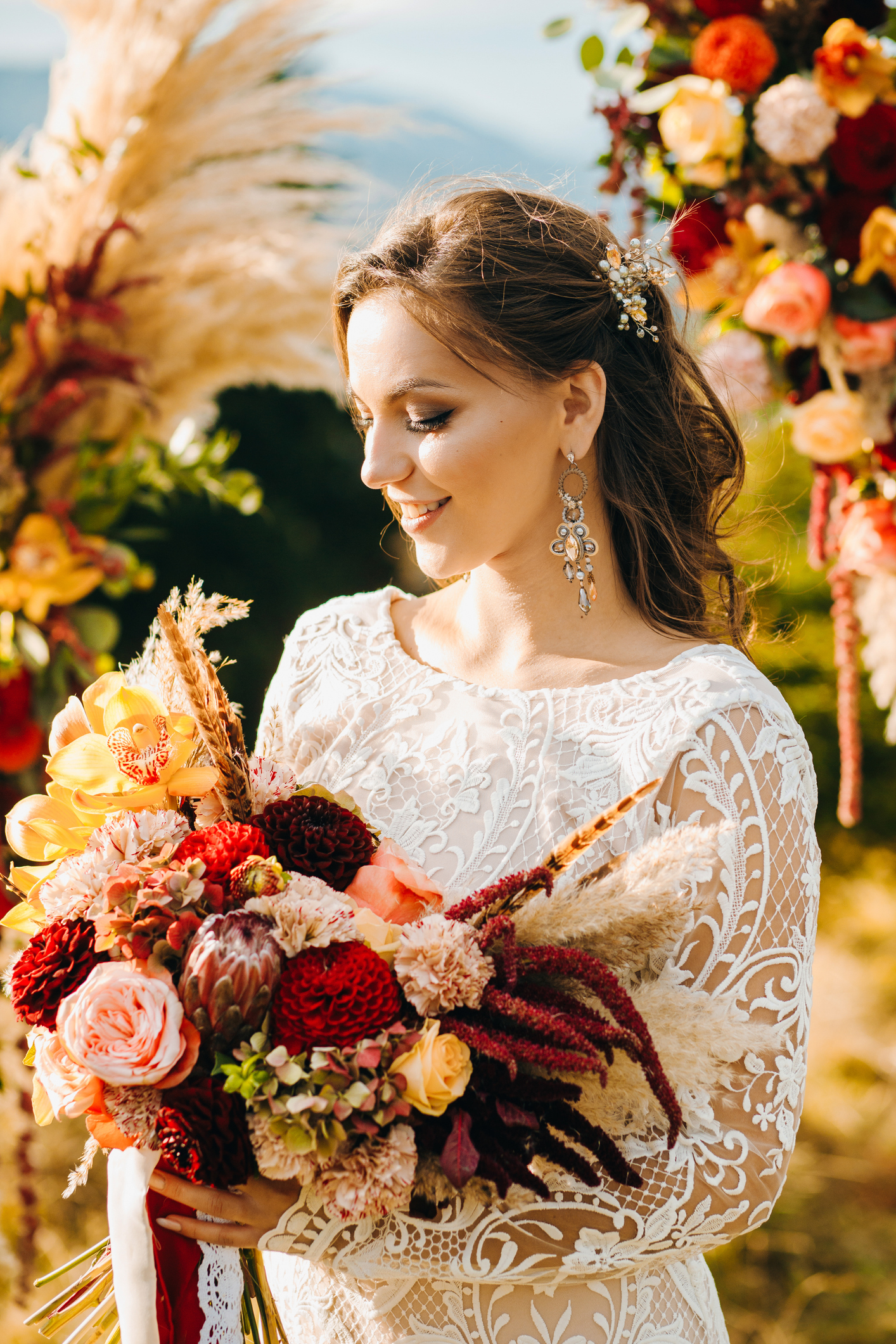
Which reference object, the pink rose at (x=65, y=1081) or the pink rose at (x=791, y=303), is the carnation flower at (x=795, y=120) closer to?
the pink rose at (x=791, y=303)

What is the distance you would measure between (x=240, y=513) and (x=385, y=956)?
6.18ft

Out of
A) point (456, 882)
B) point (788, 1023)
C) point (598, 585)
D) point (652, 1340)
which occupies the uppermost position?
point (598, 585)

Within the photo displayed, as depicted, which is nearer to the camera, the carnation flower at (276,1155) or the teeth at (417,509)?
the carnation flower at (276,1155)

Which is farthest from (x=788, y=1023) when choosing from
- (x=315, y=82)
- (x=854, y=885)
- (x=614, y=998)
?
(x=854, y=885)

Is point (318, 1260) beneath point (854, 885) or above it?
above

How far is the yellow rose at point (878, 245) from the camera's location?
2.09 metres

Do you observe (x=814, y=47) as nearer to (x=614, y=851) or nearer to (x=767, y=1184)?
(x=614, y=851)

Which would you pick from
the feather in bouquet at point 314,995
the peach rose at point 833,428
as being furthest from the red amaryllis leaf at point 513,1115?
the peach rose at point 833,428

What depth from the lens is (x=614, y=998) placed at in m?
1.13

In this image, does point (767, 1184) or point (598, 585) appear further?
point (598, 585)

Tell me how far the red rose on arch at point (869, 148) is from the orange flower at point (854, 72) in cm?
2

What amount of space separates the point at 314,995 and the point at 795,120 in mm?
1881

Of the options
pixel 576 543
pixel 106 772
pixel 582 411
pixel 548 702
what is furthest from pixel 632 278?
pixel 106 772

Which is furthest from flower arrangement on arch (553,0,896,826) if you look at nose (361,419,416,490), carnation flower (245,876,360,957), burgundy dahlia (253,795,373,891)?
carnation flower (245,876,360,957)
